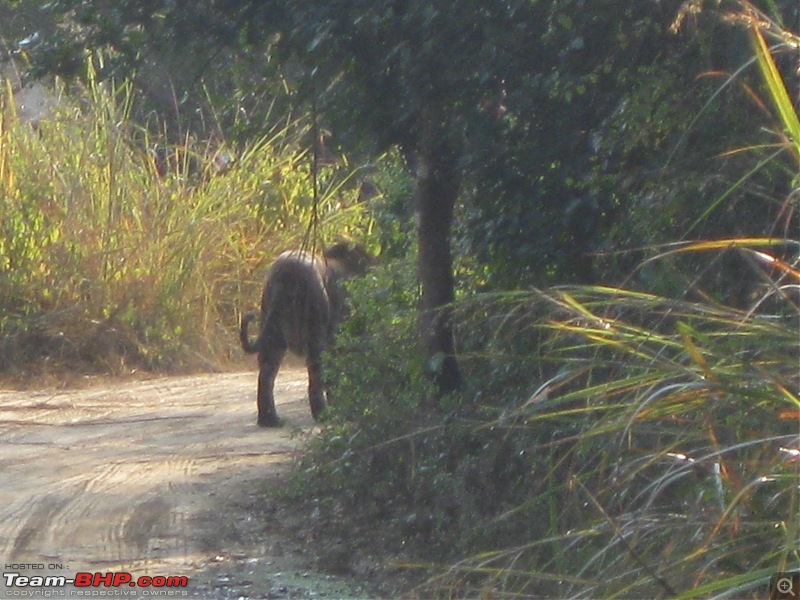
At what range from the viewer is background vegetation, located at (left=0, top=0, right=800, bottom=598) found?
311 cm

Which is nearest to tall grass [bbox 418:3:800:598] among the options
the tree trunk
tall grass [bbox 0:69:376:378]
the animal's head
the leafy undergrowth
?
the leafy undergrowth

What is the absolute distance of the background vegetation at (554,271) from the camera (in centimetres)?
311

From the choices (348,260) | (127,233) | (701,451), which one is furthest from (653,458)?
(127,233)

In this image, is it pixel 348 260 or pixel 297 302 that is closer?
pixel 297 302

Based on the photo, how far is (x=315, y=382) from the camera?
29.0ft

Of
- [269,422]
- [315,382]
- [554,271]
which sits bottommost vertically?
[269,422]

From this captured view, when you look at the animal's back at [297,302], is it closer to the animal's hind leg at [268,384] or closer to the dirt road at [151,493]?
the animal's hind leg at [268,384]

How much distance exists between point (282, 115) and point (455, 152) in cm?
104

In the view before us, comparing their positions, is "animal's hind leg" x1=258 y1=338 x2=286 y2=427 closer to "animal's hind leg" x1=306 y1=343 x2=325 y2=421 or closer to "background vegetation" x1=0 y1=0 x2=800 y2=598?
"animal's hind leg" x1=306 y1=343 x2=325 y2=421

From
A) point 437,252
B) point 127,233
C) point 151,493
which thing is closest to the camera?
point 151,493

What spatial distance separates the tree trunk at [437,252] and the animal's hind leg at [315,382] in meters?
1.78

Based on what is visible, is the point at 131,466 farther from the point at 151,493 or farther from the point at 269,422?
the point at 269,422

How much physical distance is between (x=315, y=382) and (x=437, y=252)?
2045 mm

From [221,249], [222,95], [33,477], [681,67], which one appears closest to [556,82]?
[681,67]
